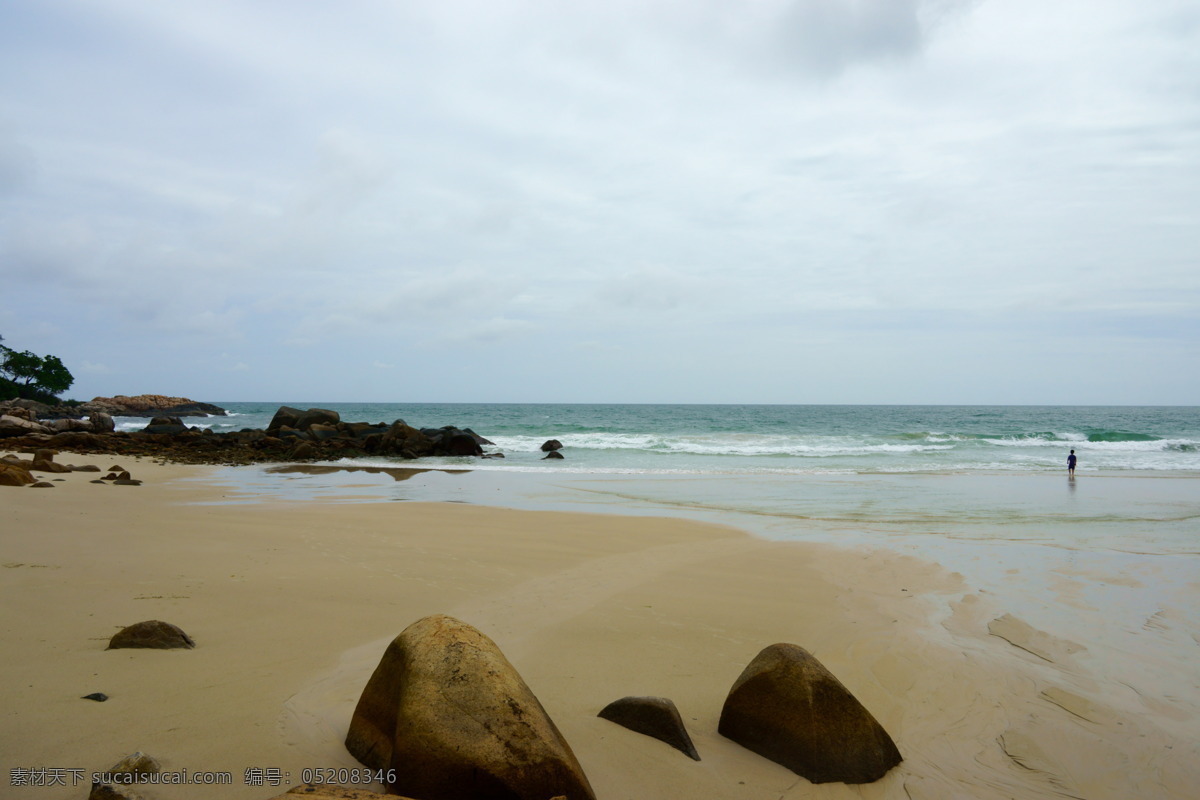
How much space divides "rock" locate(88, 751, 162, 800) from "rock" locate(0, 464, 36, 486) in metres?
11.5

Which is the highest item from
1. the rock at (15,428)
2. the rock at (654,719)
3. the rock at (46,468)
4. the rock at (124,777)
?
the rock at (15,428)

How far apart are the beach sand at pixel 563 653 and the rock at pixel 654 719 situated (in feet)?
0.27

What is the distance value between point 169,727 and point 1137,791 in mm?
4615

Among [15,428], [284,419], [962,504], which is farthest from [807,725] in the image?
[284,419]

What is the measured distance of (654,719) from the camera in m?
3.37

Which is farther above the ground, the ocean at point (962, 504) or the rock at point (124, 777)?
the rock at point (124, 777)

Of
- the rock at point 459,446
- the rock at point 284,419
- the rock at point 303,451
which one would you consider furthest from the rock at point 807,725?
the rock at point 284,419

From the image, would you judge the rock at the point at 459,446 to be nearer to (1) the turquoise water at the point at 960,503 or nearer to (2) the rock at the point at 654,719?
(1) the turquoise water at the point at 960,503

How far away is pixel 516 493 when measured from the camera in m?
15.3

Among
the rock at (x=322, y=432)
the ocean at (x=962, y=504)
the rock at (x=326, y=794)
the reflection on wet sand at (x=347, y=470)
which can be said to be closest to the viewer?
the rock at (x=326, y=794)

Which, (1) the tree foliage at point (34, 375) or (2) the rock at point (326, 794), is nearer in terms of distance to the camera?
(2) the rock at point (326, 794)

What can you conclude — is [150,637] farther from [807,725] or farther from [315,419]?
[315,419]

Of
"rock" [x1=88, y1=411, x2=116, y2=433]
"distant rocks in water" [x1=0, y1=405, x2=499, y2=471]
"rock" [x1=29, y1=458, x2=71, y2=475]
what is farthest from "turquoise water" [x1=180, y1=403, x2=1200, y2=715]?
"rock" [x1=88, y1=411, x2=116, y2=433]

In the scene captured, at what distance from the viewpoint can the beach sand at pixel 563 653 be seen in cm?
310
